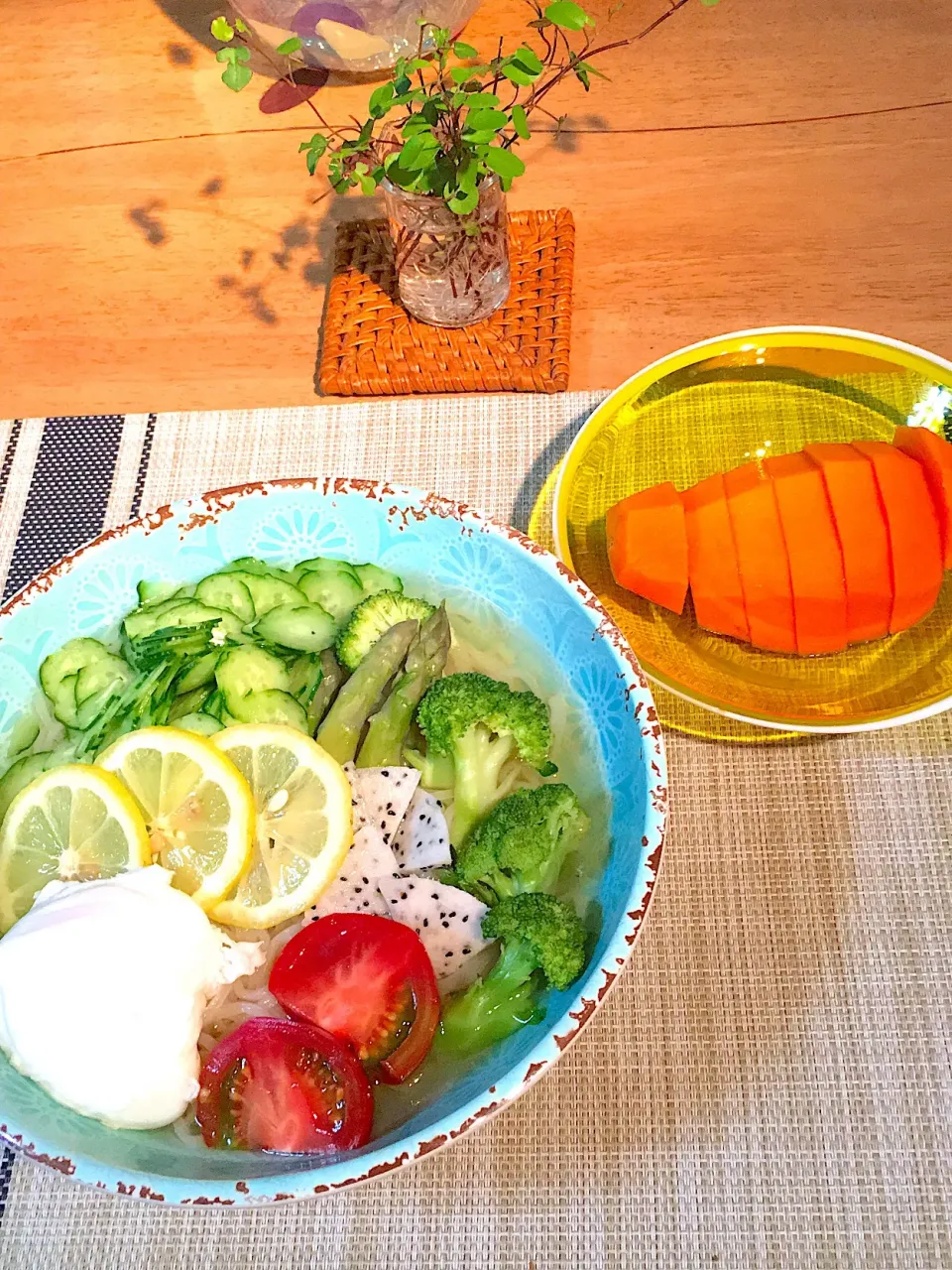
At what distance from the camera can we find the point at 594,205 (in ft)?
6.29

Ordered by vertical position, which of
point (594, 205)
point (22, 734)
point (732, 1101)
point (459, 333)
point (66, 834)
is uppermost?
→ point (594, 205)

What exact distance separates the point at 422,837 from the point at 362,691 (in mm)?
189

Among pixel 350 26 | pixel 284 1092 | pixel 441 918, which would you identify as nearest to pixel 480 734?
pixel 441 918

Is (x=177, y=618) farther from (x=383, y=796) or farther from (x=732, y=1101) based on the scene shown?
(x=732, y=1101)

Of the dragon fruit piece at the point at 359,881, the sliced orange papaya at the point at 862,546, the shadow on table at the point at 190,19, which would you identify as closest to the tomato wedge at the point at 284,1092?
the dragon fruit piece at the point at 359,881

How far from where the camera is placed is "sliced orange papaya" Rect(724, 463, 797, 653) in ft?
4.10

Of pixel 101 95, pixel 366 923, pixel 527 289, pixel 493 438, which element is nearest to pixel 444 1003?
pixel 366 923

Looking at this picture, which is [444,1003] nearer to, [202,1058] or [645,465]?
[202,1058]

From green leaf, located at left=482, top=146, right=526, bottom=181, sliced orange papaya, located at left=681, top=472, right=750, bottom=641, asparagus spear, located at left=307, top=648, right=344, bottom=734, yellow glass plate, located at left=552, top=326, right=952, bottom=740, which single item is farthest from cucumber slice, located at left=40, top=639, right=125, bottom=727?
green leaf, located at left=482, top=146, right=526, bottom=181

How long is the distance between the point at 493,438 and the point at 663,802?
0.79m

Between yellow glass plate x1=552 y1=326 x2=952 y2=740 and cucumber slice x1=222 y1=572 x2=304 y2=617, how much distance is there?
1.21 ft

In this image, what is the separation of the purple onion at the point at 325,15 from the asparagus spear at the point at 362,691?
4.56 ft

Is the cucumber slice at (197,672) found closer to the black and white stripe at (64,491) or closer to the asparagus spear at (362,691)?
the asparagus spear at (362,691)

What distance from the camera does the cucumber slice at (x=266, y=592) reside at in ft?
4.04
